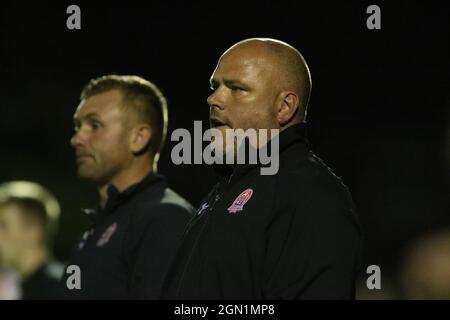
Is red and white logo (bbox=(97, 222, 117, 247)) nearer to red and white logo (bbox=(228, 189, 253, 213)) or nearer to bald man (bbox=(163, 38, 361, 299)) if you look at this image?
bald man (bbox=(163, 38, 361, 299))

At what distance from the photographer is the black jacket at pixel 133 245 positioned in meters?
3.23

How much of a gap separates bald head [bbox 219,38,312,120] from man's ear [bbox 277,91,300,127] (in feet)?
0.07

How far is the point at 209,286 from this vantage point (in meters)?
2.35

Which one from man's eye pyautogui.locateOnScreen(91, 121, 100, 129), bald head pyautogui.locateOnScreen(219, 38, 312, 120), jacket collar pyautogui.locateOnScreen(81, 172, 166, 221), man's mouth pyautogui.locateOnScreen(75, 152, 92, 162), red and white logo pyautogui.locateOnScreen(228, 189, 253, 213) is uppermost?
bald head pyautogui.locateOnScreen(219, 38, 312, 120)

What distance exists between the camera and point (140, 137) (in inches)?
151

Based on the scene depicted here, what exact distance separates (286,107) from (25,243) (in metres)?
3.11

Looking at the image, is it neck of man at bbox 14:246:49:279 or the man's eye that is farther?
neck of man at bbox 14:246:49:279

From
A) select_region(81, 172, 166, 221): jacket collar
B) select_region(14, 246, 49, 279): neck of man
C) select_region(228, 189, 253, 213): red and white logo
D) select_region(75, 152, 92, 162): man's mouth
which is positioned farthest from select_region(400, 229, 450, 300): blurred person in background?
select_region(14, 246, 49, 279): neck of man

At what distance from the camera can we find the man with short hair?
333 cm

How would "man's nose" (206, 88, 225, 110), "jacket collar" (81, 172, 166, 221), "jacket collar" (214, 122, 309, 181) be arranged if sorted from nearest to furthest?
"jacket collar" (214, 122, 309, 181) < "man's nose" (206, 88, 225, 110) < "jacket collar" (81, 172, 166, 221)

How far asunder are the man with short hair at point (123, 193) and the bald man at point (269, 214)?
2.15ft

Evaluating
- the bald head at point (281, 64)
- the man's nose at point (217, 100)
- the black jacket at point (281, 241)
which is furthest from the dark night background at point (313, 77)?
the black jacket at point (281, 241)

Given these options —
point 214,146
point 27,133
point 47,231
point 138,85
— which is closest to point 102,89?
point 138,85

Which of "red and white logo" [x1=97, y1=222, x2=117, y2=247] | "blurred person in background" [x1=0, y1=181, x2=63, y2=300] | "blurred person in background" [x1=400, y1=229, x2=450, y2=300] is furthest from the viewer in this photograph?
"blurred person in background" [x1=0, y1=181, x2=63, y2=300]
